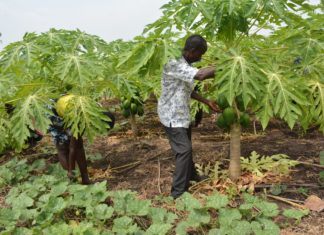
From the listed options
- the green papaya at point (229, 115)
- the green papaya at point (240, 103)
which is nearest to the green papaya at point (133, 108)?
the green papaya at point (240, 103)

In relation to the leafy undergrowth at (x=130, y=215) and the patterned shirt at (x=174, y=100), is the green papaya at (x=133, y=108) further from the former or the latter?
the leafy undergrowth at (x=130, y=215)

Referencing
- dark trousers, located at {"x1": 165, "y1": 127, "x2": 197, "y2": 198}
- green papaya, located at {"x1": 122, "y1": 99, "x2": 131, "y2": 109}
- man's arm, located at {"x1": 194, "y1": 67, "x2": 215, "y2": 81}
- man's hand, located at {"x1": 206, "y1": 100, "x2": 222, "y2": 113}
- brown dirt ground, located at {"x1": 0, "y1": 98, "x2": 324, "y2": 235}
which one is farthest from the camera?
green papaya, located at {"x1": 122, "y1": 99, "x2": 131, "y2": 109}

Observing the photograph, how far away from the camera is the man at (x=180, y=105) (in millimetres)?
3783

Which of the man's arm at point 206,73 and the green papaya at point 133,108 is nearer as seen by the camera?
the man's arm at point 206,73

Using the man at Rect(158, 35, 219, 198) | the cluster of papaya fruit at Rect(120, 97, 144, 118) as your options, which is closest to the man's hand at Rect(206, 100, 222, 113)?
the man at Rect(158, 35, 219, 198)

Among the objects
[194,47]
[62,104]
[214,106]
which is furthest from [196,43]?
[62,104]

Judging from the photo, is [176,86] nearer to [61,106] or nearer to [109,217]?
[61,106]

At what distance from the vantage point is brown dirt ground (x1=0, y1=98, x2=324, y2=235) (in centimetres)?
432

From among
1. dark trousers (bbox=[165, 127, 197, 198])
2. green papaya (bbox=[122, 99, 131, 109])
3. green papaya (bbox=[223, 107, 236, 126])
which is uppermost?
green papaya (bbox=[122, 99, 131, 109])

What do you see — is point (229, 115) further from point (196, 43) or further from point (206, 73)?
point (196, 43)

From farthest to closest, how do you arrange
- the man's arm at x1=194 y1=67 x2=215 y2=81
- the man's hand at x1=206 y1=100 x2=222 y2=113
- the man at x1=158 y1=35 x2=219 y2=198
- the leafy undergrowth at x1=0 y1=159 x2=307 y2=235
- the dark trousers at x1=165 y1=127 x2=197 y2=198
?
1. the man's hand at x1=206 y1=100 x2=222 y2=113
2. the dark trousers at x1=165 y1=127 x2=197 y2=198
3. the man at x1=158 y1=35 x2=219 y2=198
4. the man's arm at x1=194 y1=67 x2=215 y2=81
5. the leafy undergrowth at x1=0 y1=159 x2=307 y2=235

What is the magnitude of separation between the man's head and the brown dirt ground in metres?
1.40

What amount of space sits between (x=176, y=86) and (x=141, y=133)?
10.8ft

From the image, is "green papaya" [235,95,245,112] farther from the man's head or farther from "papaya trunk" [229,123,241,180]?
the man's head
